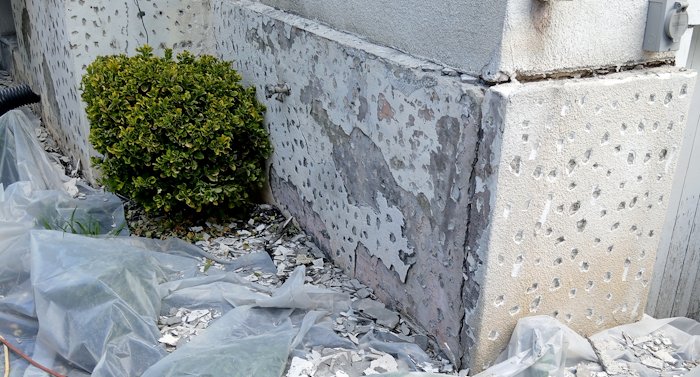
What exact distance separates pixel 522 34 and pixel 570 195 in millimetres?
624

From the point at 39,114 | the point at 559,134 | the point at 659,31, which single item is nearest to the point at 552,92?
the point at 559,134

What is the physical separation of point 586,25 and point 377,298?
149 cm

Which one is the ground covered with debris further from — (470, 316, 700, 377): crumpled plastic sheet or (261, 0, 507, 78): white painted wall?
(261, 0, 507, 78): white painted wall

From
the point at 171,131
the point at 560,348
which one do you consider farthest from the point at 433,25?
the point at 171,131

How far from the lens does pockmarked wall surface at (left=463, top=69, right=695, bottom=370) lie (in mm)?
2299

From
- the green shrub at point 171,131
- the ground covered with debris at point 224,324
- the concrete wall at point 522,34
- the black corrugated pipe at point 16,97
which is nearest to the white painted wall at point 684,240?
the ground covered with debris at point 224,324

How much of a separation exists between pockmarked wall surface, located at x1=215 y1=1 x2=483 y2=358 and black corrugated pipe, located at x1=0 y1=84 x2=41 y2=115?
8.05 feet

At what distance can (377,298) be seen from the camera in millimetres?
3125

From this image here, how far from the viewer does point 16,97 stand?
538cm

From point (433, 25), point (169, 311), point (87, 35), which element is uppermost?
point (433, 25)

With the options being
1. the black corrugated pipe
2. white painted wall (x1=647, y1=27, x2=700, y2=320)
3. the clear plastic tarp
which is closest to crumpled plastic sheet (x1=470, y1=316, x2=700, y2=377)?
the clear plastic tarp

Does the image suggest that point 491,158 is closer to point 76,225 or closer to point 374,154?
point 374,154

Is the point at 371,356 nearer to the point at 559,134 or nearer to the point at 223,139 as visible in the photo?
the point at 559,134

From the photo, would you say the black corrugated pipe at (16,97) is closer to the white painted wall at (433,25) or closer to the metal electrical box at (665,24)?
the white painted wall at (433,25)
